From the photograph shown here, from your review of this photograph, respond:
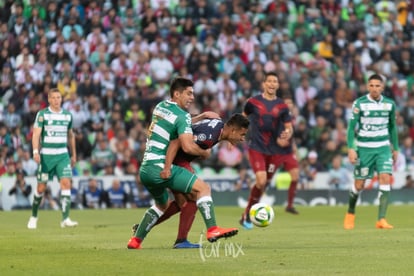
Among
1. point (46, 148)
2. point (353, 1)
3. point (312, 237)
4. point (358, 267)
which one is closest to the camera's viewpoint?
point (358, 267)

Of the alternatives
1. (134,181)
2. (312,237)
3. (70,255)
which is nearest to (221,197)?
(134,181)

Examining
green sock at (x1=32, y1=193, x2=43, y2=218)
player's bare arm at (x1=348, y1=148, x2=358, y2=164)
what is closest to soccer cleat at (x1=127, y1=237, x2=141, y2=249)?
player's bare arm at (x1=348, y1=148, x2=358, y2=164)

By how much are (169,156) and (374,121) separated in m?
6.22

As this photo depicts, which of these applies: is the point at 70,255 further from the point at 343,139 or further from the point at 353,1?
the point at 353,1

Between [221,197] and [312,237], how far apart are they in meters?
12.0

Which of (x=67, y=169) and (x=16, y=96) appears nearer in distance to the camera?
(x=67, y=169)

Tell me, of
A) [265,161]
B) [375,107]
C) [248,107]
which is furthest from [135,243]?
[265,161]

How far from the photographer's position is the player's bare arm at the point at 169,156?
12398mm

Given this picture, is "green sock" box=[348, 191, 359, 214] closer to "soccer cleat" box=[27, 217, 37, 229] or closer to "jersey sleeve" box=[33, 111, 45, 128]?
"soccer cleat" box=[27, 217, 37, 229]

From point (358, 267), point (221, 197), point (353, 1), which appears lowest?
point (221, 197)

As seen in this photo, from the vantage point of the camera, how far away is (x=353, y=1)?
1304 inches

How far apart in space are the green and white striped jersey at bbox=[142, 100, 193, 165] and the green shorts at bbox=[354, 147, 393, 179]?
612cm

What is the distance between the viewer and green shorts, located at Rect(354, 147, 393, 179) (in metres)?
17.8

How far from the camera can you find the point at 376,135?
58.6 feet
